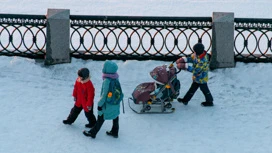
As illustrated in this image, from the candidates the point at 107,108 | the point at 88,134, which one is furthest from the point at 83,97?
A: the point at 88,134

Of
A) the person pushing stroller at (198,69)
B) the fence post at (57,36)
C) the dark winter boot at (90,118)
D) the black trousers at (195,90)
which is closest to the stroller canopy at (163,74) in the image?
the person pushing stroller at (198,69)

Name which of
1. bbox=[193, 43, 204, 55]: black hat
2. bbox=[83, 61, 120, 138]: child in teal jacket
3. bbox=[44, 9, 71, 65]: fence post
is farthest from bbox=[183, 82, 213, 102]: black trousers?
bbox=[44, 9, 71, 65]: fence post

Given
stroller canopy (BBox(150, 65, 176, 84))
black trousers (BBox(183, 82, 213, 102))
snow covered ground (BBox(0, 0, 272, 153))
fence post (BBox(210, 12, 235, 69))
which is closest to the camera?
snow covered ground (BBox(0, 0, 272, 153))

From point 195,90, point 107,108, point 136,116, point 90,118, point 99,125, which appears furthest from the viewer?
point 195,90

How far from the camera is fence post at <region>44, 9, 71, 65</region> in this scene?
14.1 metres

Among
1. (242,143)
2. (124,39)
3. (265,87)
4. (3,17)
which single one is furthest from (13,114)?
(124,39)

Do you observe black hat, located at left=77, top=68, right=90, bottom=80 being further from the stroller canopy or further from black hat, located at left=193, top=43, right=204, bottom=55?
black hat, located at left=193, top=43, right=204, bottom=55

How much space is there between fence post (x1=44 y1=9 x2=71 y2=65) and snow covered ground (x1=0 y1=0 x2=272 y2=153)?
0.21 metres

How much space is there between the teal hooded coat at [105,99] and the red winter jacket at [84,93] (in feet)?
0.97

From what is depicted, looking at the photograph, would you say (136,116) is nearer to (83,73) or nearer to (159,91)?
(159,91)

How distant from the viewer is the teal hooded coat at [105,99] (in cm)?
1073

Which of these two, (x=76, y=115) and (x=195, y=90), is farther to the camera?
(x=195, y=90)

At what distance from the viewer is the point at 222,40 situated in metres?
14.1

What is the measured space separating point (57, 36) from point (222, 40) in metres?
3.75
